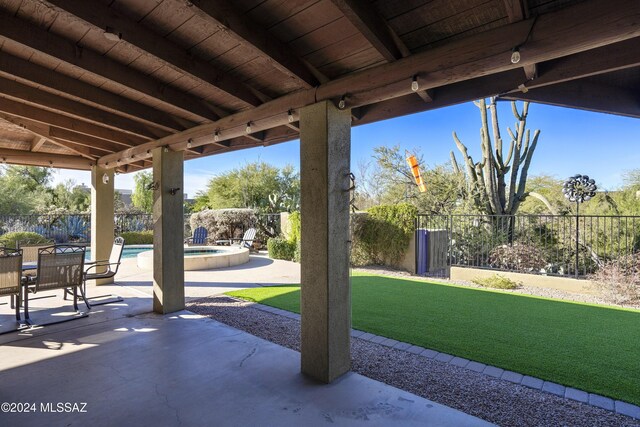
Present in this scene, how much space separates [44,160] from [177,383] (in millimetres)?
6745

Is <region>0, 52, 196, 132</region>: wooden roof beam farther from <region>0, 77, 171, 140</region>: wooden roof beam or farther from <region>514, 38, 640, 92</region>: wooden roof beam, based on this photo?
<region>514, 38, 640, 92</region>: wooden roof beam

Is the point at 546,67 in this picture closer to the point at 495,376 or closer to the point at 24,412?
the point at 495,376

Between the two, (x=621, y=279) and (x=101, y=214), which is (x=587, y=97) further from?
(x=101, y=214)

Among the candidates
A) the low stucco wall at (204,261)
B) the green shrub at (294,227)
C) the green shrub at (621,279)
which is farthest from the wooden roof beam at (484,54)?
the green shrub at (294,227)

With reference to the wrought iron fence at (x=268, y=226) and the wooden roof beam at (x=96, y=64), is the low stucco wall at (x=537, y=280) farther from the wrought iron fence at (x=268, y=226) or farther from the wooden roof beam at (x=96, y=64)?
the wrought iron fence at (x=268, y=226)

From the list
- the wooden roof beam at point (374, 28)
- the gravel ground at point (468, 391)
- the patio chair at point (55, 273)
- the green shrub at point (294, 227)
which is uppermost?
the wooden roof beam at point (374, 28)

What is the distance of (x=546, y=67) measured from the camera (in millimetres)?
2547

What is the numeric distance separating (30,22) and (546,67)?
164 inches

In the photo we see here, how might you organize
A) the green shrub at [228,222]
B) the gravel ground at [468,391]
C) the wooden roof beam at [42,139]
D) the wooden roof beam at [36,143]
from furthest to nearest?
the green shrub at [228,222] → the wooden roof beam at [36,143] → the wooden roof beam at [42,139] → the gravel ground at [468,391]

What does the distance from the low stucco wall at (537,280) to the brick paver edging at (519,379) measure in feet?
15.8

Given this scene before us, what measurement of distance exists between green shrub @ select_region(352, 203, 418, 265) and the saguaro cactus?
248 cm

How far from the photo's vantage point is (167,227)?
535cm

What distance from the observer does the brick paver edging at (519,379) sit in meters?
2.77

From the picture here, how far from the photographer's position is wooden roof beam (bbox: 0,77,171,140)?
3.97 metres
